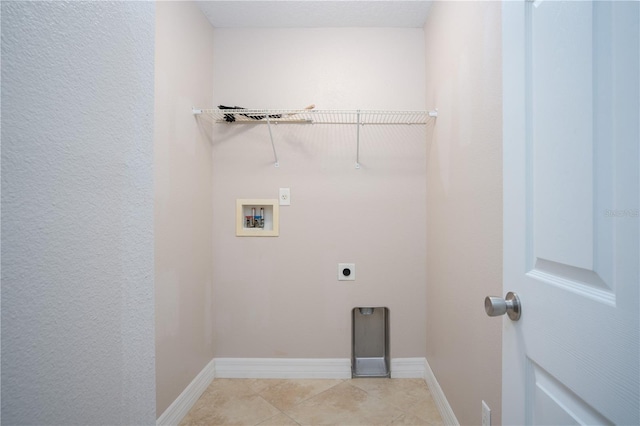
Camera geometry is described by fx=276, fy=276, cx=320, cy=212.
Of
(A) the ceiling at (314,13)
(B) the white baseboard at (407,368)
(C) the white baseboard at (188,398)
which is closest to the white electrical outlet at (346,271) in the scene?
(B) the white baseboard at (407,368)

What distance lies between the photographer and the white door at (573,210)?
42 cm

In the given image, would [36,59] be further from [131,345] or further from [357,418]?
[357,418]

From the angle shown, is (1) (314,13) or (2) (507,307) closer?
(2) (507,307)

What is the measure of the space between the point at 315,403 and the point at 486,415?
983mm

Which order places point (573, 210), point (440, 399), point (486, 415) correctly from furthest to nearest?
1. point (440, 399)
2. point (486, 415)
3. point (573, 210)

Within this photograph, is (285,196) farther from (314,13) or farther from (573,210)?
(573,210)

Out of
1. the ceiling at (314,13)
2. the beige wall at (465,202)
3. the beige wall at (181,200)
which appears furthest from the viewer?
the ceiling at (314,13)

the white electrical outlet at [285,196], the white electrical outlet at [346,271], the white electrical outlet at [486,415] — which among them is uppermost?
the white electrical outlet at [285,196]

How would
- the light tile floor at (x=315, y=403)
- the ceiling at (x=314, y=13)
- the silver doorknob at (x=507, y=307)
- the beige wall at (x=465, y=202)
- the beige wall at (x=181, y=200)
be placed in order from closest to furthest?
the silver doorknob at (x=507, y=307)
the beige wall at (x=465, y=202)
the beige wall at (x=181, y=200)
the light tile floor at (x=315, y=403)
the ceiling at (x=314, y=13)

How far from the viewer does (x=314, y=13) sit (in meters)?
1.84

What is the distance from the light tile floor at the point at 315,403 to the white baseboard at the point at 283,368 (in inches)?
1.5

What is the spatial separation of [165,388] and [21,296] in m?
1.34

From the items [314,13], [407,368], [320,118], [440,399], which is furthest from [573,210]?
[314,13]

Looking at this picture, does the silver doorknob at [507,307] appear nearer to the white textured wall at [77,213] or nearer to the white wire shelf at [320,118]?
the white textured wall at [77,213]
